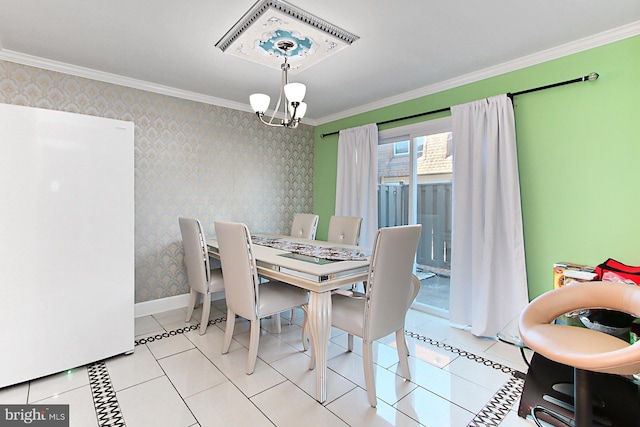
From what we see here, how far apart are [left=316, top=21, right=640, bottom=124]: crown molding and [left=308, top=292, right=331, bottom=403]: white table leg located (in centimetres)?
245

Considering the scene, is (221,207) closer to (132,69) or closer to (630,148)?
(132,69)

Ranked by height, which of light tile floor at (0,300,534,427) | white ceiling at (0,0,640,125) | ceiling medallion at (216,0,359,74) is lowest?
light tile floor at (0,300,534,427)

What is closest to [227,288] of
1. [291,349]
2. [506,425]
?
[291,349]

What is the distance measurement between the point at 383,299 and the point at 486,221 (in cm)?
142

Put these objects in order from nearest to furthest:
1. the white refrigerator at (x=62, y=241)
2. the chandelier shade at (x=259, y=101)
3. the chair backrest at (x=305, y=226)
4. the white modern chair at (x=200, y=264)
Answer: the white refrigerator at (x=62, y=241) → the chandelier shade at (x=259, y=101) → the white modern chair at (x=200, y=264) → the chair backrest at (x=305, y=226)

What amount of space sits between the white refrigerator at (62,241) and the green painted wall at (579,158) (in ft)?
10.5

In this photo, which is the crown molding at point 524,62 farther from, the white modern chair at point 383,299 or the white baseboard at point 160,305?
the white baseboard at point 160,305

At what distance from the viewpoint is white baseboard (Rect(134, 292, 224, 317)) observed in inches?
122

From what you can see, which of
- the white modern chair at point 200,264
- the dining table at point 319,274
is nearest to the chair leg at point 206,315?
the white modern chair at point 200,264

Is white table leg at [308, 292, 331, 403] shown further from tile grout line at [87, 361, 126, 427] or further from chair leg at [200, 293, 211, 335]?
chair leg at [200, 293, 211, 335]

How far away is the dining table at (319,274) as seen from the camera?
70.9 inches

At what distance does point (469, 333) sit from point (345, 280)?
1.63m

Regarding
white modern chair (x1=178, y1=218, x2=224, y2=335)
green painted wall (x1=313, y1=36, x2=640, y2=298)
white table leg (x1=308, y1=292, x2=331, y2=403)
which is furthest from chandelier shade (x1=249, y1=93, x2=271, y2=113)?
green painted wall (x1=313, y1=36, x2=640, y2=298)

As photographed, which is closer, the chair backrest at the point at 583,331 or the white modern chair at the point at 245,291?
the chair backrest at the point at 583,331
